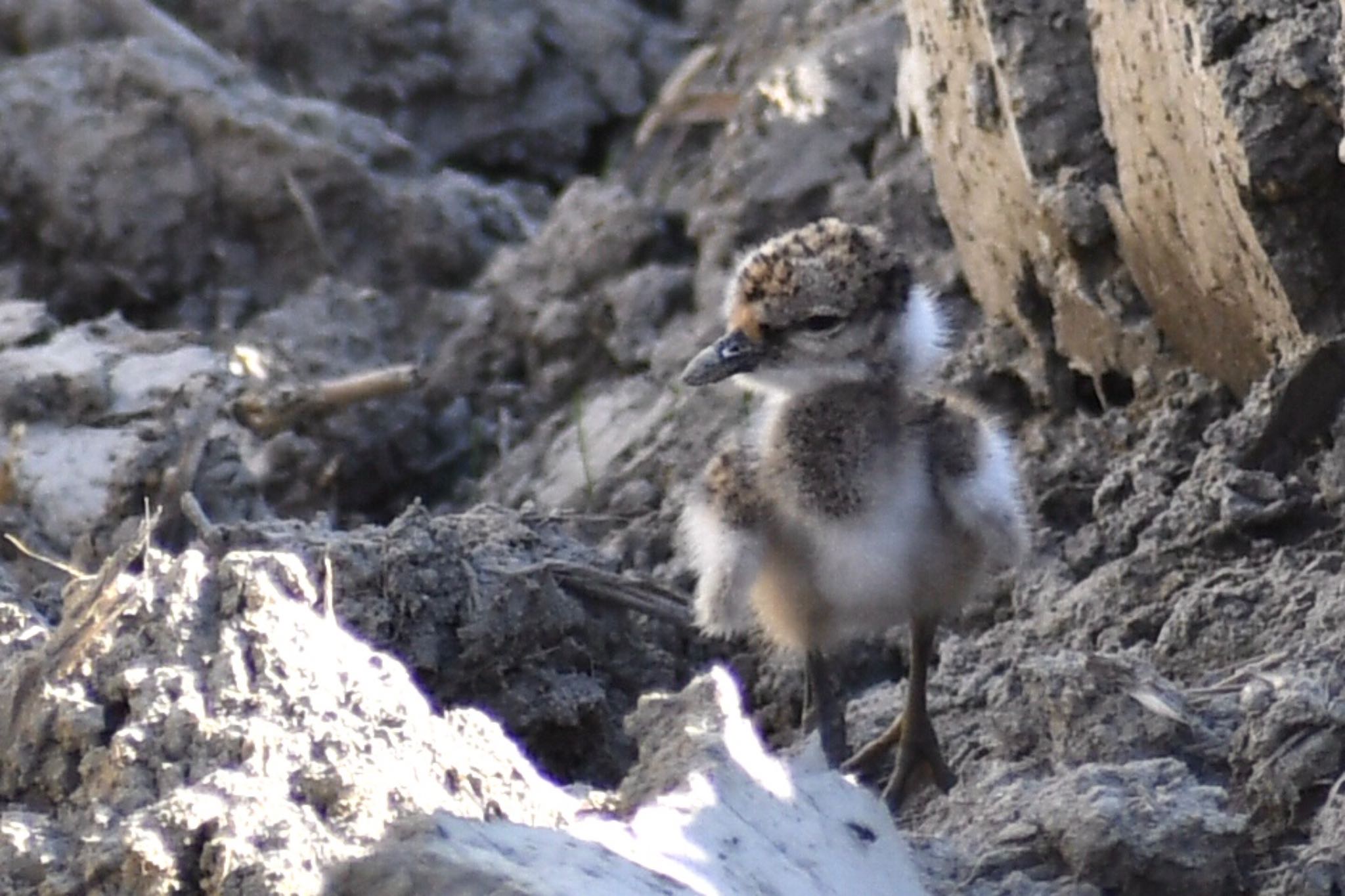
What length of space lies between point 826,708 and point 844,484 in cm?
47

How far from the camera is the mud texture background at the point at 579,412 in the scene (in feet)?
9.55

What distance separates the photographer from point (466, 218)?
6605 mm

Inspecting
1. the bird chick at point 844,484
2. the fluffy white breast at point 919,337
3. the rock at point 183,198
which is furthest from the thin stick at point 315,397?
the fluffy white breast at point 919,337

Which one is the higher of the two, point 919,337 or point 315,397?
point 919,337

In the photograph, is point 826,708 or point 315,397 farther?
point 315,397

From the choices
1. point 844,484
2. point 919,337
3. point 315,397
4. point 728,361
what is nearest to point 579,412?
point 315,397

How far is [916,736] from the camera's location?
393cm

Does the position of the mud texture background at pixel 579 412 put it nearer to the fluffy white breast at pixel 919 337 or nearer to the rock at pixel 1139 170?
the rock at pixel 1139 170

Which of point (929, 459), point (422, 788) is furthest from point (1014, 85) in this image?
point (422, 788)

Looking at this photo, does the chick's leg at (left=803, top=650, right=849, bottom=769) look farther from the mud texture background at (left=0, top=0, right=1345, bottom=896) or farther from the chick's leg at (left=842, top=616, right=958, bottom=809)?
the mud texture background at (left=0, top=0, right=1345, bottom=896)

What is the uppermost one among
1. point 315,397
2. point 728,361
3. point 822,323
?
point 822,323

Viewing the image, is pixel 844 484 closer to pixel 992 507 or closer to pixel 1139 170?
pixel 992 507

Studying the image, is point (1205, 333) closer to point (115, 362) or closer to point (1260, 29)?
point (1260, 29)

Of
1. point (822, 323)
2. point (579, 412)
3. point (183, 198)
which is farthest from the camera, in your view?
point (183, 198)
